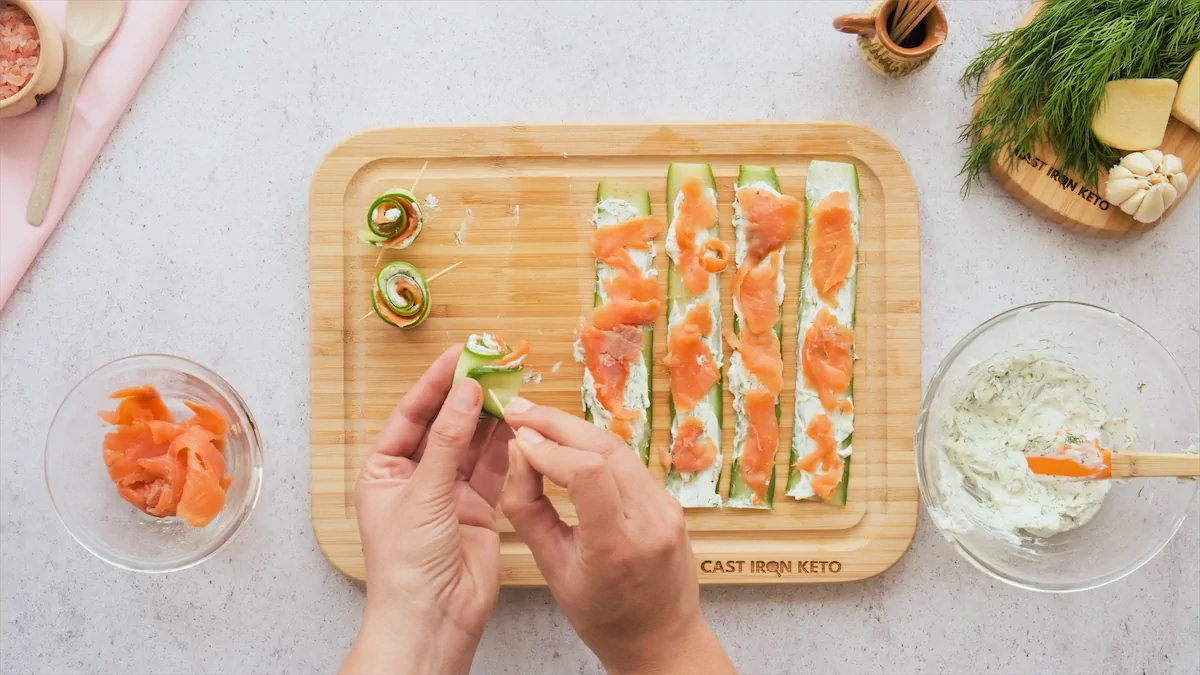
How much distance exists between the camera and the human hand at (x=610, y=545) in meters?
2.79

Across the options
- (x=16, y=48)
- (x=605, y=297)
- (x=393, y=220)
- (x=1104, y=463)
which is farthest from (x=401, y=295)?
(x=1104, y=463)

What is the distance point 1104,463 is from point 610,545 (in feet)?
6.43

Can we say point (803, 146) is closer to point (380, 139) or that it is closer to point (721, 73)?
point (721, 73)

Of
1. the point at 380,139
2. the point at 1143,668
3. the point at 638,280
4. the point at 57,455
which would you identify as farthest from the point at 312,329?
the point at 1143,668

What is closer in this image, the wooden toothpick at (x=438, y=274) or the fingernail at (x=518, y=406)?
the fingernail at (x=518, y=406)

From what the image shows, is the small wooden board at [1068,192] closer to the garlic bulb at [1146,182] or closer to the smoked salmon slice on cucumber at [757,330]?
the garlic bulb at [1146,182]

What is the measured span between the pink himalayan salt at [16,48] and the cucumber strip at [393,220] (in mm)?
1546

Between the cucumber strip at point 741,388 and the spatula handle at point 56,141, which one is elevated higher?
the spatula handle at point 56,141

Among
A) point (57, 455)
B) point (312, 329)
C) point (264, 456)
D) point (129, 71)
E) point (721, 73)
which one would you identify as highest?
point (129, 71)

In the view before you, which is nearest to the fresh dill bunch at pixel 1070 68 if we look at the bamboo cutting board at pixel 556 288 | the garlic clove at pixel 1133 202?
the garlic clove at pixel 1133 202

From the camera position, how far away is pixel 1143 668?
12.3 ft

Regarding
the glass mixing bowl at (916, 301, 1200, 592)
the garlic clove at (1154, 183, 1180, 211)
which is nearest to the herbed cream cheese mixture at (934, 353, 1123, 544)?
the glass mixing bowl at (916, 301, 1200, 592)

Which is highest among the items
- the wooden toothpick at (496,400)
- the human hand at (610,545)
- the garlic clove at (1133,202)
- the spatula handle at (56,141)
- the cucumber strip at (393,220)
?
the spatula handle at (56,141)

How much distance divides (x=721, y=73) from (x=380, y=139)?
1.52 meters
